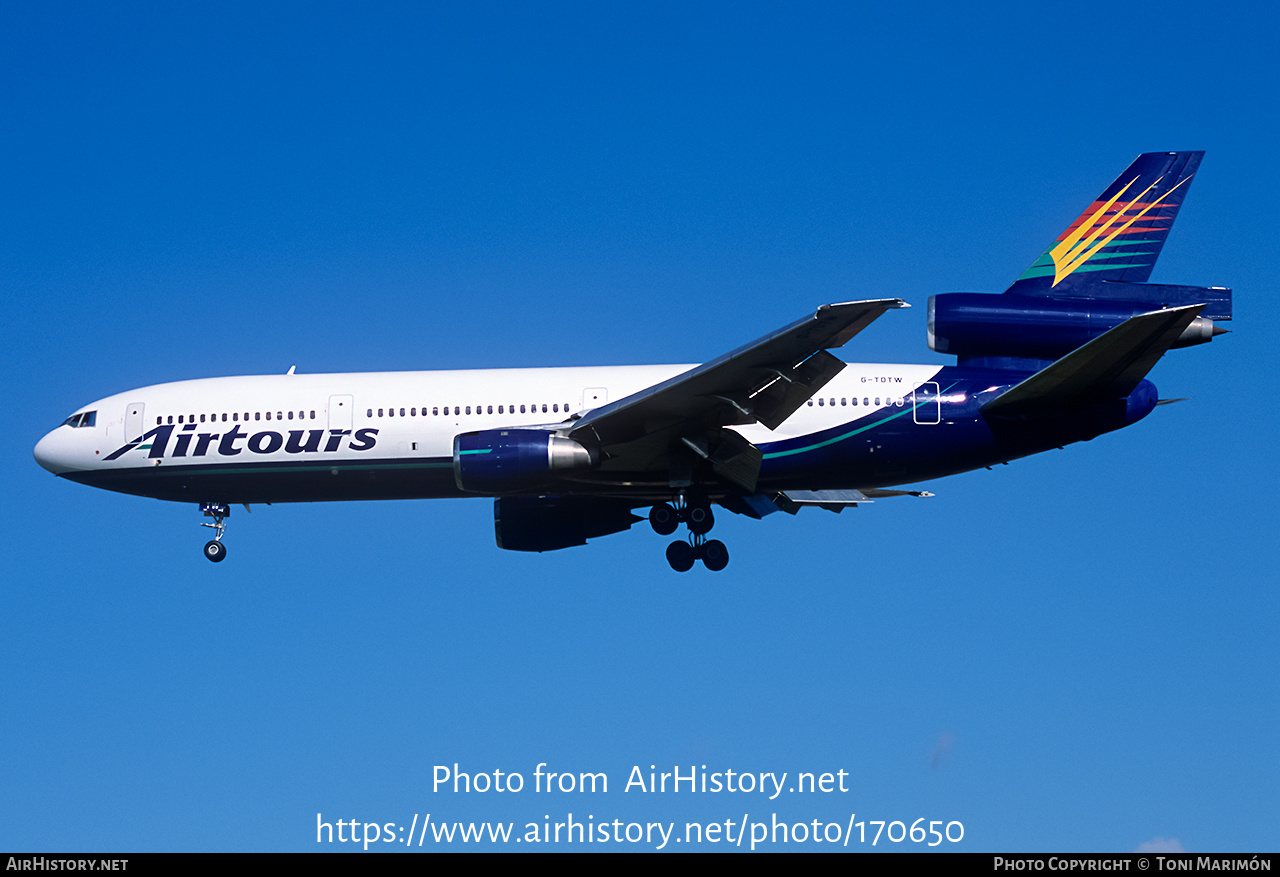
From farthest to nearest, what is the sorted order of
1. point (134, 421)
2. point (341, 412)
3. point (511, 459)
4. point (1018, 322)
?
point (134, 421) → point (341, 412) → point (1018, 322) → point (511, 459)

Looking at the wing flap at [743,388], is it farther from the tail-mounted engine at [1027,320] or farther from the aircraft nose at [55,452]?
the aircraft nose at [55,452]

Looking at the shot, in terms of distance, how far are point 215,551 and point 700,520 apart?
10315 mm

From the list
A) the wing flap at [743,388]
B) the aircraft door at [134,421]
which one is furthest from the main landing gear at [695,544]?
the aircraft door at [134,421]

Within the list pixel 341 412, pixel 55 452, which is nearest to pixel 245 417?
pixel 341 412

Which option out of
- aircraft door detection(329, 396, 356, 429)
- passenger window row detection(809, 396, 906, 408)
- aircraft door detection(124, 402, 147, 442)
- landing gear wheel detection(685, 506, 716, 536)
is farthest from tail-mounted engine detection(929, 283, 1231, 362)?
aircraft door detection(124, 402, 147, 442)

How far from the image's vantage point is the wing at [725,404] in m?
22.0

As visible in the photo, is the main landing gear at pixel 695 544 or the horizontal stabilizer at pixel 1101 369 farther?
the main landing gear at pixel 695 544

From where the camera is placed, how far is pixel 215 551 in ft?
94.3

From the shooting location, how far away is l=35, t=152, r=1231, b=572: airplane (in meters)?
24.6

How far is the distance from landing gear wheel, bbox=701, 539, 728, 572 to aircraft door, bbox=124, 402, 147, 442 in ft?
39.4

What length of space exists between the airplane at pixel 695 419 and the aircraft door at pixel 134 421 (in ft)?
0.15

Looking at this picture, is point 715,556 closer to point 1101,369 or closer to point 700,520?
point 700,520

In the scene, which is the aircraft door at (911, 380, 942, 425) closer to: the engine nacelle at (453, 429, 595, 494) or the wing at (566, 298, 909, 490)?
the wing at (566, 298, 909, 490)

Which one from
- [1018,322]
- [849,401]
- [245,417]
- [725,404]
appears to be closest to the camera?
[725,404]
